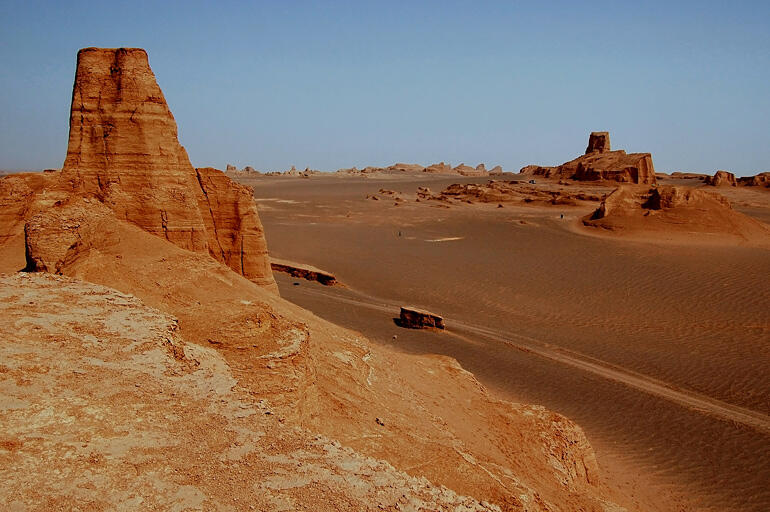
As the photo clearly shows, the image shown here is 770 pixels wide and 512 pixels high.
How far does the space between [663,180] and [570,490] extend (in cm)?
7921

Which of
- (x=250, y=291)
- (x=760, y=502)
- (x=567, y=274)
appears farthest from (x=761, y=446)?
(x=567, y=274)

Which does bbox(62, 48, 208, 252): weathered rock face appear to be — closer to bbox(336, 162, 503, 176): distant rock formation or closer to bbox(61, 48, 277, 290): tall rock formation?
bbox(61, 48, 277, 290): tall rock formation

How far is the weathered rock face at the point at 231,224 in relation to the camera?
A: 1283cm

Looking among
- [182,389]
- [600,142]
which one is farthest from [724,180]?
[182,389]

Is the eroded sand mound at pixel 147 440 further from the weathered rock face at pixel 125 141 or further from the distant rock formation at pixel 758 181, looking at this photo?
the distant rock formation at pixel 758 181

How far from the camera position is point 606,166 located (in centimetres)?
6356

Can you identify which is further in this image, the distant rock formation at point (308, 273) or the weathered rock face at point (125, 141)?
the distant rock formation at point (308, 273)

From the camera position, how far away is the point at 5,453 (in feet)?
12.5

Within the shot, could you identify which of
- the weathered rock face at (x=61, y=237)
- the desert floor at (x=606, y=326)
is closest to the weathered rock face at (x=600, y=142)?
the desert floor at (x=606, y=326)

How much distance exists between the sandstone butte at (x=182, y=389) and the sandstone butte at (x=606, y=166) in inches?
2160

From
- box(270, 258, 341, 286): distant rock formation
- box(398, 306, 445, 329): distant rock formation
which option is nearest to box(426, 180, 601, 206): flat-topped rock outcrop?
box(270, 258, 341, 286): distant rock formation

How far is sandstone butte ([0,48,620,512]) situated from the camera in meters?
3.97

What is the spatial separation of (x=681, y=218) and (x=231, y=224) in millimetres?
26890

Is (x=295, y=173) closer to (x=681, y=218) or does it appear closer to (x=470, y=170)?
(x=470, y=170)
